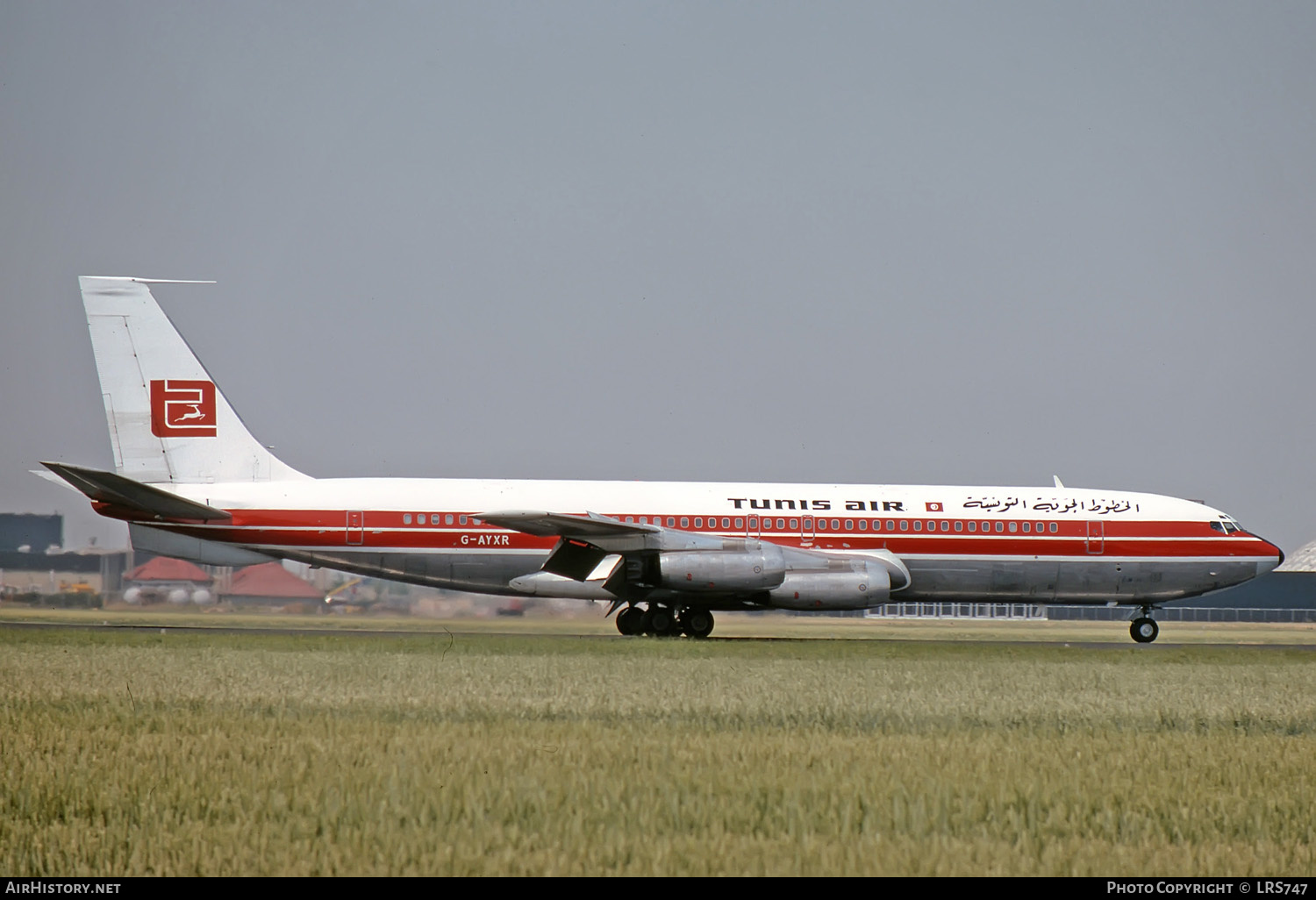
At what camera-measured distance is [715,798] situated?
813cm

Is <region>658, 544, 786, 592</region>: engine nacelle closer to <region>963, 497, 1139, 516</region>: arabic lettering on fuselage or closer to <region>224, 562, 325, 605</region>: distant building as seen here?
<region>963, 497, 1139, 516</region>: arabic lettering on fuselage

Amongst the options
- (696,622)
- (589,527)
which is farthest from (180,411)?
(696,622)

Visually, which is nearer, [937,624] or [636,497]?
[636,497]

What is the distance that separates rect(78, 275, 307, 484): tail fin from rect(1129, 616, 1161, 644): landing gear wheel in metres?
20.3

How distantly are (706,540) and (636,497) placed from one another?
6.83ft

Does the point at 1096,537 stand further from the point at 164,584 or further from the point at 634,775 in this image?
the point at 164,584

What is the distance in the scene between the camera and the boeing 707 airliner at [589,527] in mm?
27344

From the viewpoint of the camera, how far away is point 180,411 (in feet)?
94.3

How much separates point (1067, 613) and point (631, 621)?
52093mm

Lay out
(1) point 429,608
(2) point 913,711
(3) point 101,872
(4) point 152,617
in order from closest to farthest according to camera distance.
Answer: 1. (3) point 101,872
2. (2) point 913,711
3. (1) point 429,608
4. (4) point 152,617

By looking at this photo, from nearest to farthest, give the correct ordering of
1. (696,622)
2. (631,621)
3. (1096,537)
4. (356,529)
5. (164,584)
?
(356,529) → (696,622) → (631,621) → (1096,537) → (164,584)
